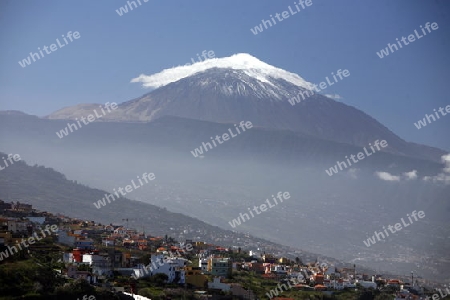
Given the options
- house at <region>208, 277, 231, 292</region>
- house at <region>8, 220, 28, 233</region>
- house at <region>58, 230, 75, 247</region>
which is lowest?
house at <region>208, 277, 231, 292</region>

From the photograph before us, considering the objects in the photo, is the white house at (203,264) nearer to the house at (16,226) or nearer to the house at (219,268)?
the house at (219,268)

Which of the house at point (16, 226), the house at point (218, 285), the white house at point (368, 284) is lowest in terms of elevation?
the white house at point (368, 284)

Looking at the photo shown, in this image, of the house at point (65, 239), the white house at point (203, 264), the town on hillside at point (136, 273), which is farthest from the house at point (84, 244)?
the white house at point (203, 264)

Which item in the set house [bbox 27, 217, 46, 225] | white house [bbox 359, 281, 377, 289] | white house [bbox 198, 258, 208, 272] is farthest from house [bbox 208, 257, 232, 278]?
house [bbox 27, 217, 46, 225]

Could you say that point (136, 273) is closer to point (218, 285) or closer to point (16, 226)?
point (218, 285)

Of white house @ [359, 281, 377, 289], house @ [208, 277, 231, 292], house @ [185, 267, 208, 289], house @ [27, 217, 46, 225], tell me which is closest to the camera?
house @ [208, 277, 231, 292]

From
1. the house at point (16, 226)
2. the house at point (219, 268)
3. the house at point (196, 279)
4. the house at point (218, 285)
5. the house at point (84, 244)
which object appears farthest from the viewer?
the house at point (84, 244)

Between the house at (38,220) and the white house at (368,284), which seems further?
the house at (38,220)

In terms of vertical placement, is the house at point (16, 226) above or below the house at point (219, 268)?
above

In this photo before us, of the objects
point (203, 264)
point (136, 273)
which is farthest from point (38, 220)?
point (136, 273)

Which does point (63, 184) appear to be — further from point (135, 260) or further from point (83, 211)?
point (135, 260)

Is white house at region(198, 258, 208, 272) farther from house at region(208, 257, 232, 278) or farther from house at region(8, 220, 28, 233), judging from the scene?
house at region(8, 220, 28, 233)

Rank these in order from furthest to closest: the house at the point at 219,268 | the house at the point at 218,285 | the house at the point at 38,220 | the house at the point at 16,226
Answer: the house at the point at 38,220, the house at the point at 219,268, the house at the point at 16,226, the house at the point at 218,285
